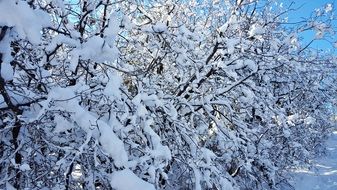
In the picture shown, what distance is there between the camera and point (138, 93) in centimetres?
339

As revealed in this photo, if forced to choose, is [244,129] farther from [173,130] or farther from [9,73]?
[9,73]

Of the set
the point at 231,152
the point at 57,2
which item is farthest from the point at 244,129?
the point at 57,2

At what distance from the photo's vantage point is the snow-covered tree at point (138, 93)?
8.15 feet

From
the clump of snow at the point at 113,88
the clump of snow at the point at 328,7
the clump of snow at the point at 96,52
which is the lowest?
the clump of snow at the point at 113,88

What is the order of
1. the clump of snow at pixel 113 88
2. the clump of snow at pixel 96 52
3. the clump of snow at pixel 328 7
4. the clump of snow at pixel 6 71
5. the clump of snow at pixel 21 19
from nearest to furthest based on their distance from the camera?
1. the clump of snow at pixel 21 19
2. the clump of snow at pixel 6 71
3. the clump of snow at pixel 96 52
4. the clump of snow at pixel 113 88
5. the clump of snow at pixel 328 7

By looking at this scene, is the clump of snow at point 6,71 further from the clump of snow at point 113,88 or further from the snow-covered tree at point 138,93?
the clump of snow at point 113,88

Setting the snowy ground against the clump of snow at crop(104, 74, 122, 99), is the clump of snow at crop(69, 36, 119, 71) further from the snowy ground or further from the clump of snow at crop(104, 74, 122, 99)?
the snowy ground

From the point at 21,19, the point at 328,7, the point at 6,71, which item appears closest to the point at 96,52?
the point at 6,71

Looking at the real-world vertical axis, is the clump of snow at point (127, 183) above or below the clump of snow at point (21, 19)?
below

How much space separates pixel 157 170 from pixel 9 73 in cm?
155

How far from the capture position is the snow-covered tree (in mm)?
2484

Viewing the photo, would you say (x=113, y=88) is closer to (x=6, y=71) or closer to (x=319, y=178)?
(x=6, y=71)

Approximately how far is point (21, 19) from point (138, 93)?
1681 millimetres

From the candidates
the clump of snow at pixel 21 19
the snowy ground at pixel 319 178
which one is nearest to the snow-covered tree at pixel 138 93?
the clump of snow at pixel 21 19
